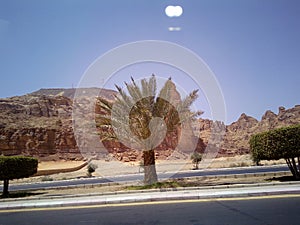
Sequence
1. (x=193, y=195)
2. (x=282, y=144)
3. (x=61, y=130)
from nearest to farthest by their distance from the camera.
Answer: (x=193, y=195) < (x=282, y=144) < (x=61, y=130)

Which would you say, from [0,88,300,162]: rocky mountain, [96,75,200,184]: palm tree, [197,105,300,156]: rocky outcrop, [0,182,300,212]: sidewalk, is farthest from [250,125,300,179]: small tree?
[197,105,300,156]: rocky outcrop

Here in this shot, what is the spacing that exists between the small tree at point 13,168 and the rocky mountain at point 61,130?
33130 mm

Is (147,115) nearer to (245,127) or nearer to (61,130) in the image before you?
(61,130)

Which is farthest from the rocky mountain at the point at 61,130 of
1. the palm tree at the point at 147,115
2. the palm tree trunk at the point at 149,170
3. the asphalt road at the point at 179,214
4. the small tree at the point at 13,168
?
the asphalt road at the point at 179,214

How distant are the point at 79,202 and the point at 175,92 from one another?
313 inches

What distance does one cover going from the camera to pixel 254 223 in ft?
19.9

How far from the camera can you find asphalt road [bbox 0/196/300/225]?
6.57 metres

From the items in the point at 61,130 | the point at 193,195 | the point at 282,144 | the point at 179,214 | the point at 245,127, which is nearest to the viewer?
the point at 179,214

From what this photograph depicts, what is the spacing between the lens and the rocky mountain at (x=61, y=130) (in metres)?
64.2

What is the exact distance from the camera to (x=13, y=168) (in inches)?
598

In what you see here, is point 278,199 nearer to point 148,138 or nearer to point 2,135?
point 148,138

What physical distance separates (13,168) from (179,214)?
11.0m

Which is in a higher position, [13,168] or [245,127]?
[245,127]

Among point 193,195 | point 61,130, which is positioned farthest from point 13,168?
point 61,130
